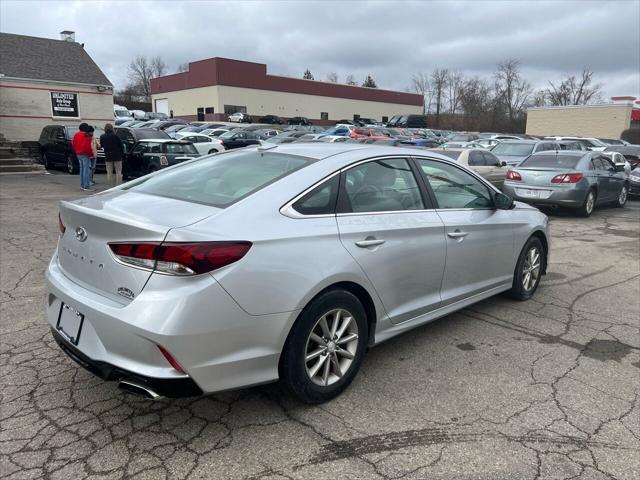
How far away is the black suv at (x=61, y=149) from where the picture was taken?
17219mm

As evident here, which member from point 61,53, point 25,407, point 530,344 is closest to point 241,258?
point 25,407

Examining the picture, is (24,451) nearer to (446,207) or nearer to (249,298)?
(249,298)

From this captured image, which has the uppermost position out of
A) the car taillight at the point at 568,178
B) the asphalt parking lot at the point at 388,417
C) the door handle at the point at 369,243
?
the door handle at the point at 369,243

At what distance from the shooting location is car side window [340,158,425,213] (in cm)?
348

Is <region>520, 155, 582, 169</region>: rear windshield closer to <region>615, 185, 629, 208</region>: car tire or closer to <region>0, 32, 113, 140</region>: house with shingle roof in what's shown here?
<region>615, 185, 629, 208</region>: car tire

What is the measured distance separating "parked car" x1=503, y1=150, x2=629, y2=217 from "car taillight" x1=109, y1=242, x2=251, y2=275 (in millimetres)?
10307

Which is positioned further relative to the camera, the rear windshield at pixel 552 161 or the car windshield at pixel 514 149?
the car windshield at pixel 514 149

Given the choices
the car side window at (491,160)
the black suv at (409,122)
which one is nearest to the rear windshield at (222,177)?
the car side window at (491,160)

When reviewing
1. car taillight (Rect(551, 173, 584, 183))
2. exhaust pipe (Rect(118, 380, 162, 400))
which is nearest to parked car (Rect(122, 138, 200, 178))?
car taillight (Rect(551, 173, 584, 183))

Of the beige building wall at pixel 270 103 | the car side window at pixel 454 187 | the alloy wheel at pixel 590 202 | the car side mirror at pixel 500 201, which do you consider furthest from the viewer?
the beige building wall at pixel 270 103

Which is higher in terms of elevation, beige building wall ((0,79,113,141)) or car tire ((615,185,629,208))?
beige building wall ((0,79,113,141))

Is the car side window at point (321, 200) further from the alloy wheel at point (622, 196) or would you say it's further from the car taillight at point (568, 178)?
the alloy wheel at point (622, 196)

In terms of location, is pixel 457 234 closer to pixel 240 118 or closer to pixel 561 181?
pixel 561 181

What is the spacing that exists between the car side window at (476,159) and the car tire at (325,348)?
11238 mm
